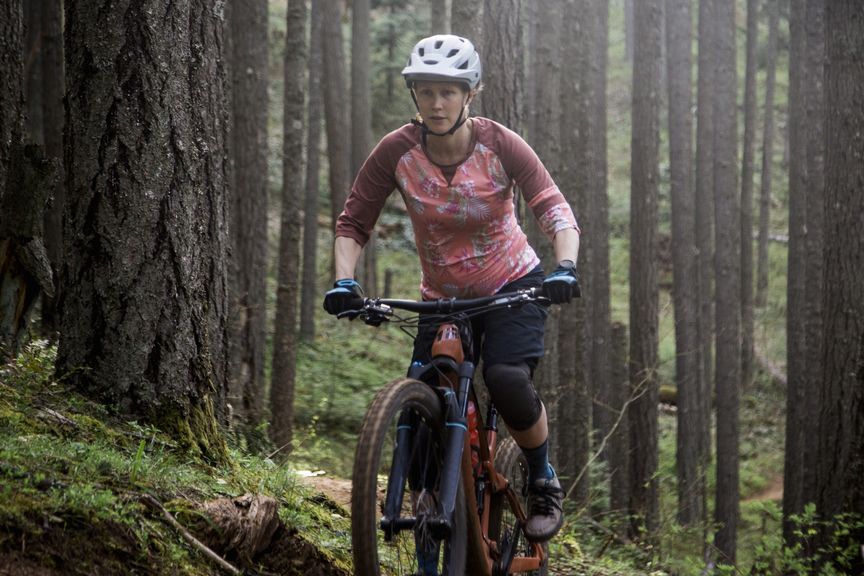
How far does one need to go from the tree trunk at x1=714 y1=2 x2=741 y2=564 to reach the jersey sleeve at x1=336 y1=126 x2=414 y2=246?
38.5 ft

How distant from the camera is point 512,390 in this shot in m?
4.67

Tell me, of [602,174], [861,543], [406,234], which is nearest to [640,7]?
[602,174]

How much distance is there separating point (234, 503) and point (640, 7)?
13.0 meters

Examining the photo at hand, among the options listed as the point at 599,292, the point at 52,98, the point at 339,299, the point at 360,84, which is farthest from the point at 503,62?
the point at 360,84

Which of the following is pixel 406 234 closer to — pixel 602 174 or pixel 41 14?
pixel 602 174

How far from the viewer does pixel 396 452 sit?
13.3 feet

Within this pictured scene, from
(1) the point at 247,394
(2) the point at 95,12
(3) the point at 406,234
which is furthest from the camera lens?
(3) the point at 406,234

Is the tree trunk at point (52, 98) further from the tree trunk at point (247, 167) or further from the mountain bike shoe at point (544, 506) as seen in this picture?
→ the mountain bike shoe at point (544, 506)

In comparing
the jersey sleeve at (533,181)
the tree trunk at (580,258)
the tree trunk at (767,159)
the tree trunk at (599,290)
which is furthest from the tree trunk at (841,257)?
the tree trunk at (767,159)

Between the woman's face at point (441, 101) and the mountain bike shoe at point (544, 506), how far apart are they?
6.63 feet

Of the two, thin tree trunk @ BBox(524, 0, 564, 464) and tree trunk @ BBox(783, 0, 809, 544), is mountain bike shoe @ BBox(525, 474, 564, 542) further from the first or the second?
tree trunk @ BBox(783, 0, 809, 544)

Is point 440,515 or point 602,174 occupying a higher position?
point 602,174

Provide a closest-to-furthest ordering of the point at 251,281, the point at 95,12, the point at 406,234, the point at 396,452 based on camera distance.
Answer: the point at 396,452
the point at 95,12
the point at 251,281
the point at 406,234

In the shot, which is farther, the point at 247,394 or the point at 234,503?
the point at 247,394
